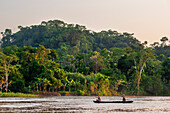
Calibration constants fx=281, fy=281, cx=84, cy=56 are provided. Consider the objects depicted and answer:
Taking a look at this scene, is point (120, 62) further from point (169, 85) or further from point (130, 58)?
point (169, 85)

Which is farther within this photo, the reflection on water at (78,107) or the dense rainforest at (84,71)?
the dense rainforest at (84,71)

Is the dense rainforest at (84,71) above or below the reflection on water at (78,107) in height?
above

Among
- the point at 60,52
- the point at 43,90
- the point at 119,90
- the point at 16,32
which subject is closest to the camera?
the point at 43,90

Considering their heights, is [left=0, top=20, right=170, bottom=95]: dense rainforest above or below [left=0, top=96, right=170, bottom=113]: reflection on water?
above

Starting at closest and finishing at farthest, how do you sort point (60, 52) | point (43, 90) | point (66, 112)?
point (66, 112) < point (43, 90) < point (60, 52)

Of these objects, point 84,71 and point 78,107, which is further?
point 84,71

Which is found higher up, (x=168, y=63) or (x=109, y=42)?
(x=109, y=42)

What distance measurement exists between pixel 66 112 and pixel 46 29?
92.4m

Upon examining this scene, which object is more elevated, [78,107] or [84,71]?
[84,71]

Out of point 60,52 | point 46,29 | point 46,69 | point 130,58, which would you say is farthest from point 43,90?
point 46,29

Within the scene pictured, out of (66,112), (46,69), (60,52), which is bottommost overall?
(66,112)

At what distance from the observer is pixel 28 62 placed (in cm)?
6172

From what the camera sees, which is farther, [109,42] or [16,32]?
[16,32]

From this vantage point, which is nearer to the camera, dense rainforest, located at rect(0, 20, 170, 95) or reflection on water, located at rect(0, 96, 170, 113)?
reflection on water, located at rect(0, 96, 170, 113)
